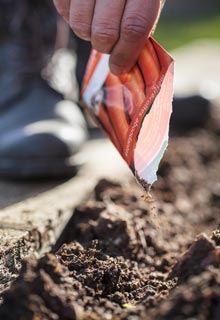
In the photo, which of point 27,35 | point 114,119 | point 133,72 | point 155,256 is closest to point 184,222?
point 155,256

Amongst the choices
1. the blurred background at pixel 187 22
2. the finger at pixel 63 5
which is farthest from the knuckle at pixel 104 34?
the blurred background at pixel 187 22

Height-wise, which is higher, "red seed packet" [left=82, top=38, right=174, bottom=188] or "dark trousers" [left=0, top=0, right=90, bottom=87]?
"red seed packet" [left=82, top=38, right=174, bottom=188]

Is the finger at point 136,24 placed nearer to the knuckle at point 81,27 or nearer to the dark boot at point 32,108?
the knuckle at point 81,27

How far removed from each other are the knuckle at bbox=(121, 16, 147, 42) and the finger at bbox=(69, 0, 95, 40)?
9cm

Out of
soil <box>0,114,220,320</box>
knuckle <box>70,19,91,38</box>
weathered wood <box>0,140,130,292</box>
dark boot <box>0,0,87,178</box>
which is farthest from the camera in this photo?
dark boot <box>0,0,87,178</box>

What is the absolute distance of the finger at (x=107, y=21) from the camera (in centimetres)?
157

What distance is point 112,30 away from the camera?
159 cm

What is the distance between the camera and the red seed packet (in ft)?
4.99

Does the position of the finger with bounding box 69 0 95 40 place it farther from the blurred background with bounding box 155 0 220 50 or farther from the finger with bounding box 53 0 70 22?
the blurred background with bounding box 155 0 220 50

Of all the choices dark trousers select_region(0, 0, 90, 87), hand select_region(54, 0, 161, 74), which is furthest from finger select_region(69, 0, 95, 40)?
dark trousers select_region(0, 0, 90, 87)

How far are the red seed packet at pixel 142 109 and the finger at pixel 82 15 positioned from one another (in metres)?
0.15

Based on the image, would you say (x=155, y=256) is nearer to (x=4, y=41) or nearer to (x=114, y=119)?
(x=114, y=119)

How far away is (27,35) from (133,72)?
49.5 inches

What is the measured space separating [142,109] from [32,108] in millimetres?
1263
